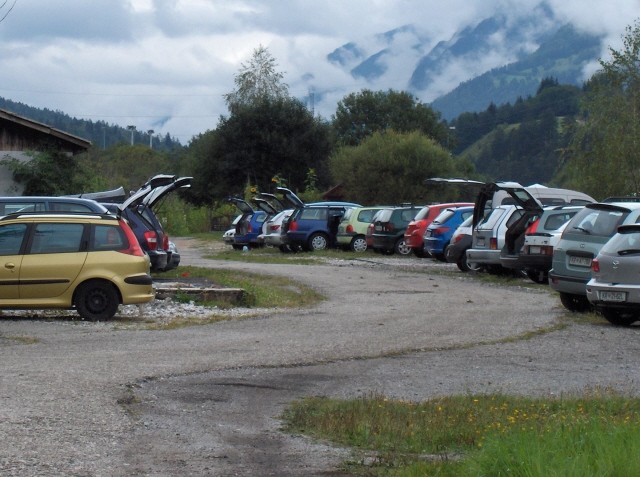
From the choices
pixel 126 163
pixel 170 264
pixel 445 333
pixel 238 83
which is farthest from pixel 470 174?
pixel 445 333

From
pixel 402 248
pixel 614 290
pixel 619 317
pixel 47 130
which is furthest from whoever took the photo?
pixel 402 248

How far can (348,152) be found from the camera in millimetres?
62375

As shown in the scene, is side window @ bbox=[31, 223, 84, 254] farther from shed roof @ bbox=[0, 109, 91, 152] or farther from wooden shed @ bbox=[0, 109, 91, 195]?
wooden shed @ bbox=[0, 109, 91, 195]

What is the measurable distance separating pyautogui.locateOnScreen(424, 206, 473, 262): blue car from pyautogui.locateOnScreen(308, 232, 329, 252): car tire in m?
8.43

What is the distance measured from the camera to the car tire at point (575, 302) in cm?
1726

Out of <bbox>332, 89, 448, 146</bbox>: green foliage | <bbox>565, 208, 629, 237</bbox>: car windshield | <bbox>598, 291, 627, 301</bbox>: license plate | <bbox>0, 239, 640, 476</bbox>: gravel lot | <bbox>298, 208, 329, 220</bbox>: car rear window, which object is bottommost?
<bbox>0, 239, 640, 476</bbox>: gravel lot

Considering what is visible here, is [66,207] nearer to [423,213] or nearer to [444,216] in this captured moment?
[444,216]

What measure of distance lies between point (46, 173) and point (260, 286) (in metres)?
11.9

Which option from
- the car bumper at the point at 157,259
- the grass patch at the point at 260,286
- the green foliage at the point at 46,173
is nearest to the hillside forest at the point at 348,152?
the green foliage at the point at 46,173

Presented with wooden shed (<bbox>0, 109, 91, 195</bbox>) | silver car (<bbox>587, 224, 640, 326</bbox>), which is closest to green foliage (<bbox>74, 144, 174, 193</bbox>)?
wooden shed (<bbox>0, 109, 91, 195</bbox>)

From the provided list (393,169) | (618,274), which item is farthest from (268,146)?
(618,274)

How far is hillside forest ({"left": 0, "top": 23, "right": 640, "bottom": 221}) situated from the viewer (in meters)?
45.7

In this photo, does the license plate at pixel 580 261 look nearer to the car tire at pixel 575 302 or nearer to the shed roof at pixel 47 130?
the car tire at pixel 575 302

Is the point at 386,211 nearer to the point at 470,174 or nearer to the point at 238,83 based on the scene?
the point at 238,83
